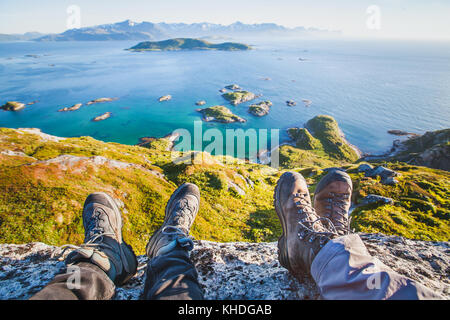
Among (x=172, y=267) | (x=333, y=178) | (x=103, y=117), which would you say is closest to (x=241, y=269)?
(x=172, y=267)

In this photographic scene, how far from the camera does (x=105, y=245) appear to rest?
149 inches

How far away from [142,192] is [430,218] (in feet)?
34.9

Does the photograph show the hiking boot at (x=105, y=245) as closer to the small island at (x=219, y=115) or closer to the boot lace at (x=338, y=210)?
the boot lace at (x=338, y=210)

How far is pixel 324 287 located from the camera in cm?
278

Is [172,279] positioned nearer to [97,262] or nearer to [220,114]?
[97,262]

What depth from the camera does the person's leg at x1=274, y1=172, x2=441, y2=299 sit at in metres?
2.38

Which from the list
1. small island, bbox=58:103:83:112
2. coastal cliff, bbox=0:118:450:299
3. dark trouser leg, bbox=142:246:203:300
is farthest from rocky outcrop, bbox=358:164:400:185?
small island, bbox=58:103:83:112

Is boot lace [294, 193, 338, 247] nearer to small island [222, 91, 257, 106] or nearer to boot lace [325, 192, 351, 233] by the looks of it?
boot lace [325, 192, 351, 233]

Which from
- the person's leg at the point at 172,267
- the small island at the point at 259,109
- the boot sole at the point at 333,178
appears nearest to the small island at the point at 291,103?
the small island at the point at 259,109

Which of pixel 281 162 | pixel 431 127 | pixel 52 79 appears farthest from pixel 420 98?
pixel 52 79

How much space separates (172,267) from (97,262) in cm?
119

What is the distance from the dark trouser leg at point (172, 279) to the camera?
8.47 ft

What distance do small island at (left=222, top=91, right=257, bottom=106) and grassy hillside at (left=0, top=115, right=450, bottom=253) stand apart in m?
84.7
